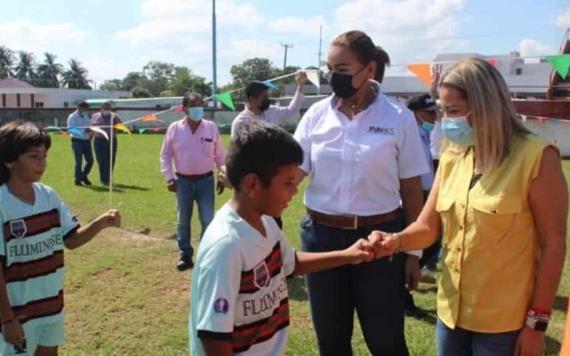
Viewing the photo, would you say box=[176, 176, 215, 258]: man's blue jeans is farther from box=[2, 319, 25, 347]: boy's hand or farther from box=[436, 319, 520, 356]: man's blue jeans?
box=[436, 319, 520, 356]: man's blue jeans

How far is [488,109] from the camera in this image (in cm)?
230

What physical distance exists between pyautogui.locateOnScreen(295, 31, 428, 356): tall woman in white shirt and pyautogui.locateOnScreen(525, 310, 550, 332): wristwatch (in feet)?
2.76

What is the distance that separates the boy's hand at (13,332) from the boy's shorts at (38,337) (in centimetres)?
11

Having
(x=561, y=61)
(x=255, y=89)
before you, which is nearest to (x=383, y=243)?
(x=255, y=89)

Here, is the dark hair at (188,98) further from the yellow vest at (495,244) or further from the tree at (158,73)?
the tree at (158,73)

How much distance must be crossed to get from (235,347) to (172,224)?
735cm

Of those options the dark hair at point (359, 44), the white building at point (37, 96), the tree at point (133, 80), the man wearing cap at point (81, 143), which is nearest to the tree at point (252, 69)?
the white building at point (37, 96)

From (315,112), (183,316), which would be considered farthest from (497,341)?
(183,316)

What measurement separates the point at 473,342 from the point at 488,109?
0.97 metres

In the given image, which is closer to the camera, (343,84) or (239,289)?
(239,289)

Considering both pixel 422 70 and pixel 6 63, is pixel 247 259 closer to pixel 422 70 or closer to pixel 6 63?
pixel 422 70

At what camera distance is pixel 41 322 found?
288 centimetres

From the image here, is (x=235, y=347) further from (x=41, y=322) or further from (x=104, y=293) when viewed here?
(x=104, y=293)

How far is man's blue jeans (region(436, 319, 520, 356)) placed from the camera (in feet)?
7.67
